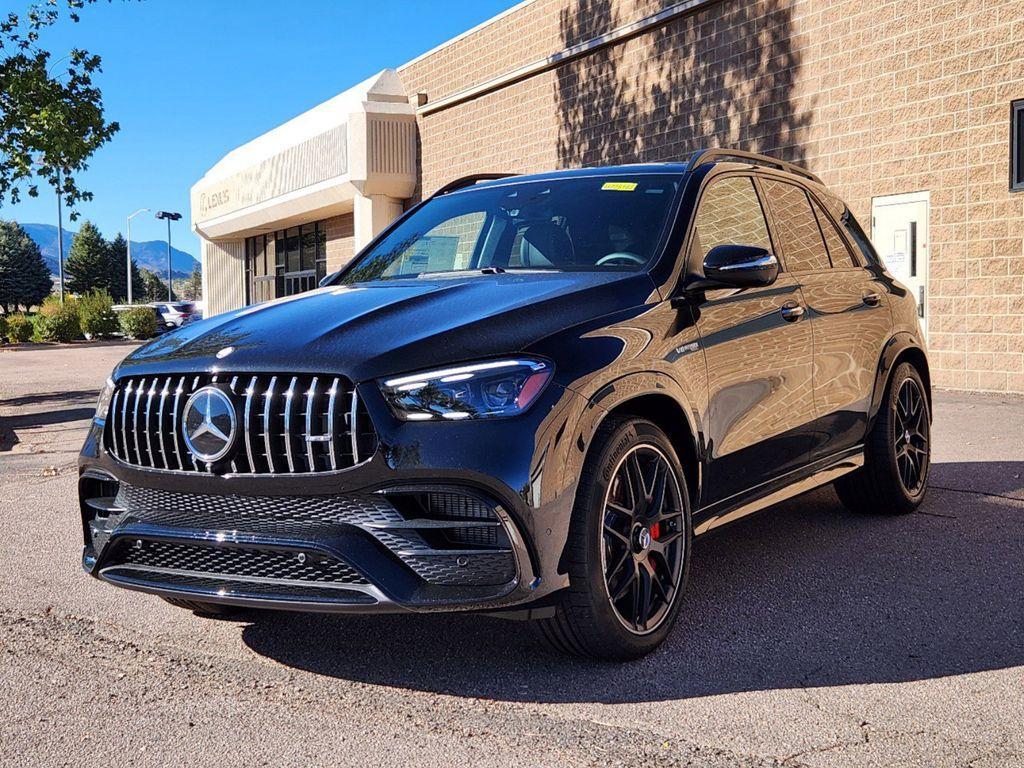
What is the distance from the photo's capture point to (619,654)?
12.2 ft

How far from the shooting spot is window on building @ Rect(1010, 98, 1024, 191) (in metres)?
12.8

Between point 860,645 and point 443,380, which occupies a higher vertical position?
point 443,380

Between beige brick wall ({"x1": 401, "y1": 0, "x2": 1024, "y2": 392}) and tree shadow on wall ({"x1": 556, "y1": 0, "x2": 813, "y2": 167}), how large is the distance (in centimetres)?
3

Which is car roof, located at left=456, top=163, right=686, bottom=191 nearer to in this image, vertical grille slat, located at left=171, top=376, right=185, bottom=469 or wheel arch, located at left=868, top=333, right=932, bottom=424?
wheel arch, located at left=868, top=333, right=932, bottom=424

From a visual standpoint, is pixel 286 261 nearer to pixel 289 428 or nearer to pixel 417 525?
pixel 289 428

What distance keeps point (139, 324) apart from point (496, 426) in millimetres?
44142

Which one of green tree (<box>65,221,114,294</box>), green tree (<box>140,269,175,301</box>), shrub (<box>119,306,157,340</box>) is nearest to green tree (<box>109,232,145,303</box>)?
green tree (<box>65,221,114,294</box>)

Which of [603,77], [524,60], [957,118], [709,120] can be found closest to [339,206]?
[524,60]

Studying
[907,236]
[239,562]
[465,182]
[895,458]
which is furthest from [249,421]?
[907,236]

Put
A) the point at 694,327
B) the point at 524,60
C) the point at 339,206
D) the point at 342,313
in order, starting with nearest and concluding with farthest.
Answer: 1. the point at 342,313
2. the point at 694,327
3. the point at 524,60
4. the point at 339,206

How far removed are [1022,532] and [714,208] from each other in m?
2.54

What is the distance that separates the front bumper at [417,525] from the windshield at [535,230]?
1280 millimetres

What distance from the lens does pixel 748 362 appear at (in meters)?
4.55

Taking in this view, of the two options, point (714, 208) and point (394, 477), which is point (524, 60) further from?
point (394, 477)
